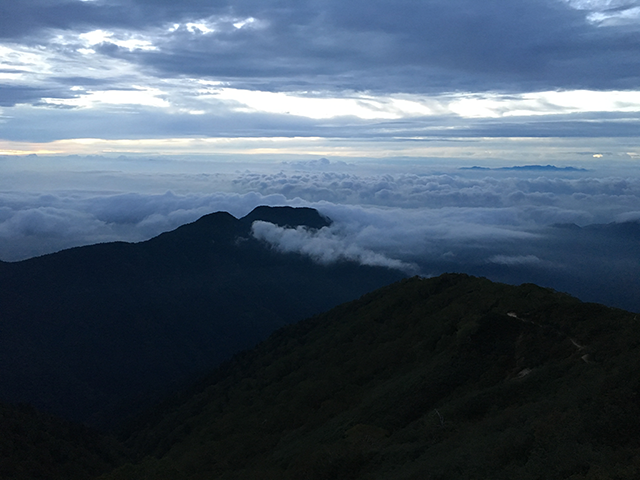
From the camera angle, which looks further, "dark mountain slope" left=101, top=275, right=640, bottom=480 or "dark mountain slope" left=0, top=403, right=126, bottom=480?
"dark mountain slope" left=0, top=403, right=126, bottom=480

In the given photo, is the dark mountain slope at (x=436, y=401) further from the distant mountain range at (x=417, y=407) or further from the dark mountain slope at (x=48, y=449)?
the dark mountain slope at (x=48, y=449)

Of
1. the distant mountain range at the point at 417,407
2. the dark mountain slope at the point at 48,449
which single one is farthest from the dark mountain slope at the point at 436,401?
the dark mountain slope at the point at 48,449

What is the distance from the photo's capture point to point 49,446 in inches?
3583

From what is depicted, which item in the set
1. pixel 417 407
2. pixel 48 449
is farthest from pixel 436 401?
pixel 48 449

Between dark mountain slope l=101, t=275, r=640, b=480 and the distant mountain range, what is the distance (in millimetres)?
207

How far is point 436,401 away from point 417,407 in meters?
2.59

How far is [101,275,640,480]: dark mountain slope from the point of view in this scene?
1359 inches

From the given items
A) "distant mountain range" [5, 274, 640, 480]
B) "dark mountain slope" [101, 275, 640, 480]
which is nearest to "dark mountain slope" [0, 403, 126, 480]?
"distant mountain range" [5, 274, 640, 480]

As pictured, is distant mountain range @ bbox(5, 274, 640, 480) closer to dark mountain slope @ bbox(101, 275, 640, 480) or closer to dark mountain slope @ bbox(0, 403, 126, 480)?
dark mountain slope @ bbox(101, 275, 640, 480)

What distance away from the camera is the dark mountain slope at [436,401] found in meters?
34.5

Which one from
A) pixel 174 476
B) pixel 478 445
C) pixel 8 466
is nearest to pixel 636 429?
pixel 478 445

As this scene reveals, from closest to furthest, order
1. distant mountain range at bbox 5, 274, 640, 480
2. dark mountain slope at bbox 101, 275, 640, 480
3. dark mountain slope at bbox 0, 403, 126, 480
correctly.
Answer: dark mountain slope at bbox 101, 275, 640, 480 → distant mountain range at bbox 5, 274, 640, 480 → dark mountain slope at bbox 0, 403, 126, 480

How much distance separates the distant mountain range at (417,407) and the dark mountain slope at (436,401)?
207 millimetres

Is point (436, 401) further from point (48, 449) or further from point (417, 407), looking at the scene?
point (48, 449)
